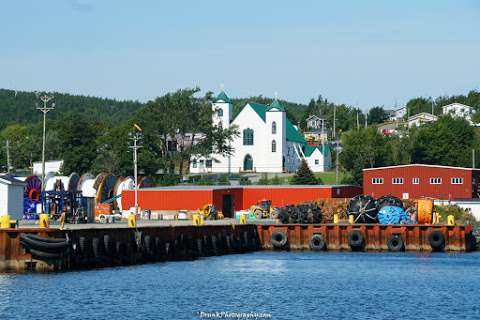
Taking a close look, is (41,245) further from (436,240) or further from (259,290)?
(436,240)

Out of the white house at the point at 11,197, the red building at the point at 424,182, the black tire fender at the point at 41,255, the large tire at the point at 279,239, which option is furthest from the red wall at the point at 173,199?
the black tire fender at the point at 41,255

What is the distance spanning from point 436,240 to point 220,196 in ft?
101

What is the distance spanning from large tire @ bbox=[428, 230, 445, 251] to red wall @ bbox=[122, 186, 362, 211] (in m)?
26.5

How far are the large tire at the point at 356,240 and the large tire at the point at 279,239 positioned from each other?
204 inches

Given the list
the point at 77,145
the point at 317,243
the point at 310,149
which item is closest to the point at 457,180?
the point at 317,243

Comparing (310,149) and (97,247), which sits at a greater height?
(310,149)

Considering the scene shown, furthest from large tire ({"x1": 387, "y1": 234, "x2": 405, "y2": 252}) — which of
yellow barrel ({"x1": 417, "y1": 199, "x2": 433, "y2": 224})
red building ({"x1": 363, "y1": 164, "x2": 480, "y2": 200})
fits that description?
red building ({"x1": 363, "y1": 164, "x2": 480, "y2": 200})

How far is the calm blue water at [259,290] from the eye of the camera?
51.3 meters

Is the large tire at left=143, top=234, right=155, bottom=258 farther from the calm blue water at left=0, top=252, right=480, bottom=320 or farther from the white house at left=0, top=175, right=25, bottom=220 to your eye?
the white house at left=0, top=175, right=25, bottom=220

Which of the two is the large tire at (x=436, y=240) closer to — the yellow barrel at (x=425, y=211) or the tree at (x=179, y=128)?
the yellow barrel at (x=425, y=211)

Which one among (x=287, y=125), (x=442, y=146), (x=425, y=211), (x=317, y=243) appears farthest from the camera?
(x=287, y=125)

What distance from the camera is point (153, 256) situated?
7350cm

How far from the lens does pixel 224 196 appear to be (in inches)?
4309

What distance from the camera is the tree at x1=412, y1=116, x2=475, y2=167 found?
547ft
